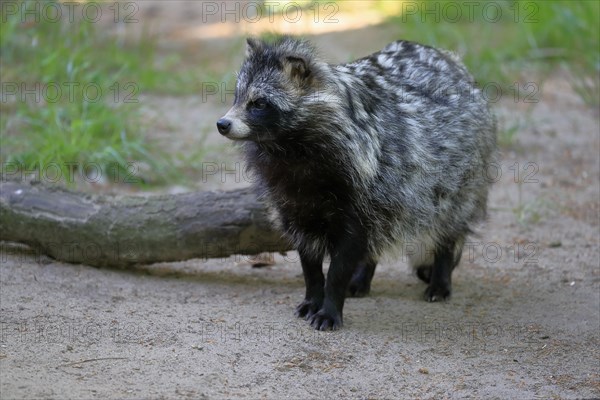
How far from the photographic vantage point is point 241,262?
20.2 ft

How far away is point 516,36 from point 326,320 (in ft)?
19.8

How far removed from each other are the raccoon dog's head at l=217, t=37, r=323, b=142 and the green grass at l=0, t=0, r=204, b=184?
7.96 feet

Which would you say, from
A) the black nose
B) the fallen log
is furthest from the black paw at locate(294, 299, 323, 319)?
the black nose

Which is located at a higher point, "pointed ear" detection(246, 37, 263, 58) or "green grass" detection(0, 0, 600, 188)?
"pointed ear" detection(246, 37, 263, 58)

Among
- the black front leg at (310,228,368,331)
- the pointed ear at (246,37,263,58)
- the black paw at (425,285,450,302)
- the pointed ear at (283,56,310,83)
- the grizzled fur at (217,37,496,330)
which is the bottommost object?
the black paw at (425,285,450,302)

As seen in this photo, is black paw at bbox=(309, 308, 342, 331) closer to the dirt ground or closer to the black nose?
the dirt ground

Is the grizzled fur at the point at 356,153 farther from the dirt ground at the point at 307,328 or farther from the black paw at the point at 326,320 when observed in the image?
the dirt ground at the point at 307,328

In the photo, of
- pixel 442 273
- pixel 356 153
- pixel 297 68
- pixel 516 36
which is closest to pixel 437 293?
pixel 442 273

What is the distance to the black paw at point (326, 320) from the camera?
491 centimetres

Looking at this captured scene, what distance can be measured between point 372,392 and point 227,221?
1752mm

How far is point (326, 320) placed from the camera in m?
4.94

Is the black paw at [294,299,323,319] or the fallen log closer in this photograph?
the black paw at [294,299,323,319]

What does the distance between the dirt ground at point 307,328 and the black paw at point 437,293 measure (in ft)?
0.18

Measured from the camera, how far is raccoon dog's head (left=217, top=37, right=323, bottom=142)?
461cm
